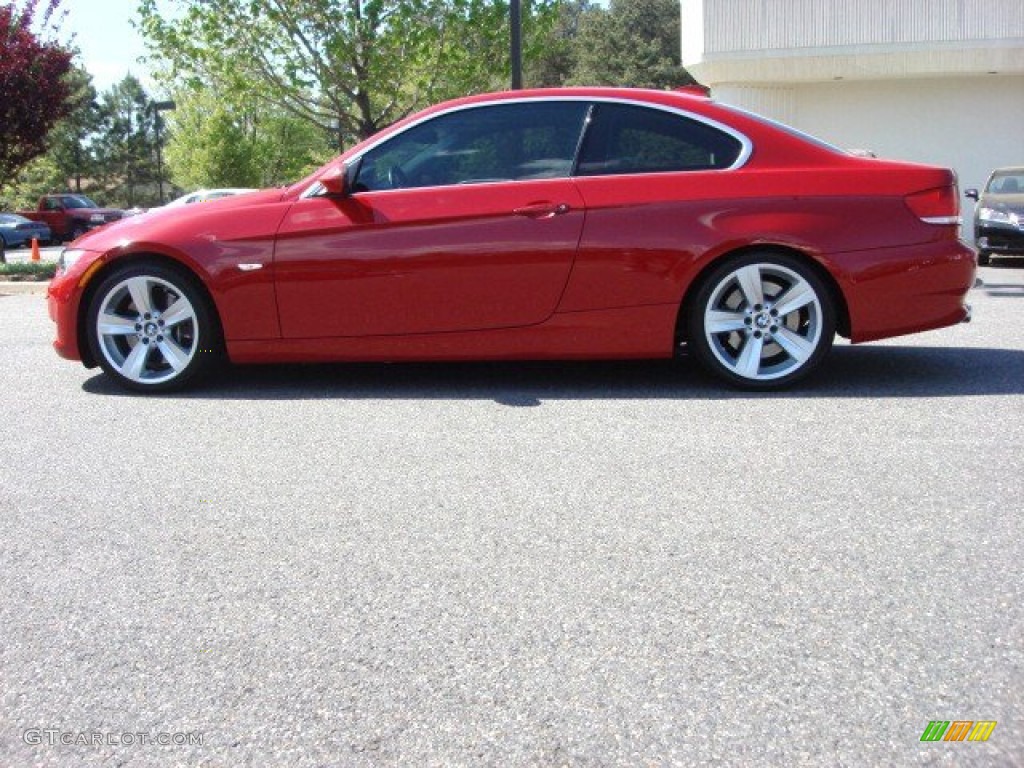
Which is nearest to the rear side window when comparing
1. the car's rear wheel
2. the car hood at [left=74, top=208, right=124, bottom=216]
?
the car's rear wheel

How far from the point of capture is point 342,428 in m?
5.32

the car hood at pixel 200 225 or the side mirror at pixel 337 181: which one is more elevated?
the side mirror at pixel 337 181

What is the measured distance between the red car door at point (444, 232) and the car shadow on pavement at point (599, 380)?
1.33ft

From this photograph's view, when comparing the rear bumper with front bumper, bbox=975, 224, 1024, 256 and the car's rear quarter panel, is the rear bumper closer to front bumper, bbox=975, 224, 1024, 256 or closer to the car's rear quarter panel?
the car's rear quarter panel

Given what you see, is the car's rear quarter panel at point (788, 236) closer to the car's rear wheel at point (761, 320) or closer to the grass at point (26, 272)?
the car's rear wheel at point (761, 320)

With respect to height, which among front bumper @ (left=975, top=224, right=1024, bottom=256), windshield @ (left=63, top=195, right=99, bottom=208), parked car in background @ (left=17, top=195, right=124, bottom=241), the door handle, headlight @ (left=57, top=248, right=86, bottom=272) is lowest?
front bumper @ (left=975, top=224, right=1024, bottom=256)

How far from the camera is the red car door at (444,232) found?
5859 mm

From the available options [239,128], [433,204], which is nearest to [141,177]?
[239,128]

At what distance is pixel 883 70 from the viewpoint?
23.1 metres

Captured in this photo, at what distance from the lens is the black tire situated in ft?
20.1

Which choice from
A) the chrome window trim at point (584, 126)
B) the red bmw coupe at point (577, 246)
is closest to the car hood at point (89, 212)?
the red bmw coupe at point (577, 246)

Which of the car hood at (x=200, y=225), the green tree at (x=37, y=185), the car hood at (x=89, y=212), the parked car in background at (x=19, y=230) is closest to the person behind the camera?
the car hood at (x=200, y=225)

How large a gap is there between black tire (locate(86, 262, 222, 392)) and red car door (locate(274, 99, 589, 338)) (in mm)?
500

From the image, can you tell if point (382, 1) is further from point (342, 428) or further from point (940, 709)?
point (940, 709)
